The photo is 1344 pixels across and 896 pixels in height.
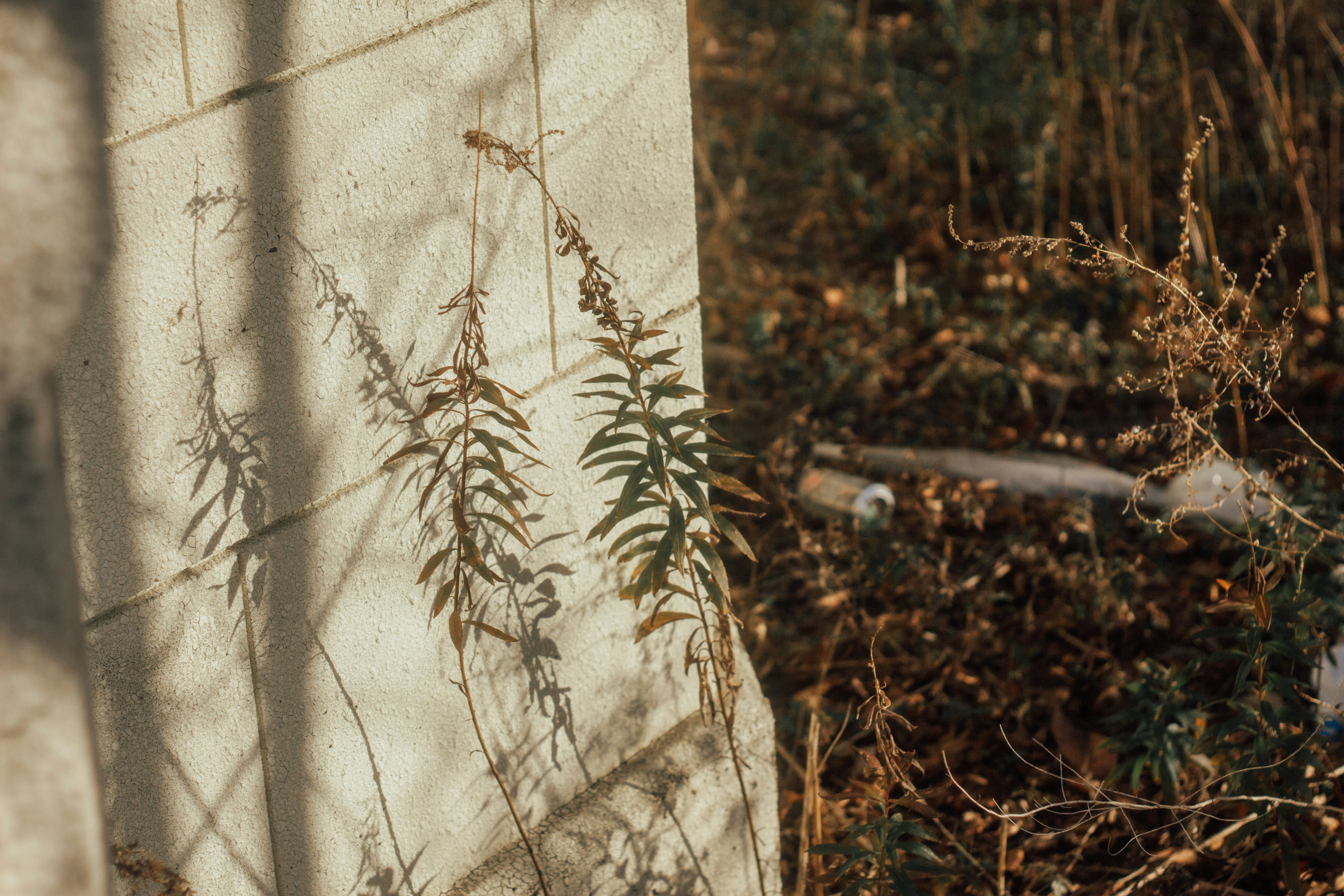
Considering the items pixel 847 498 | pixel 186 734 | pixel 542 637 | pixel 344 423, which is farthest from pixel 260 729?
pixel 847 498

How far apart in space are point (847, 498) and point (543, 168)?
6.55ft

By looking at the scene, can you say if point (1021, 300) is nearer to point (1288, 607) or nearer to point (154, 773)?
point (1288, 607)

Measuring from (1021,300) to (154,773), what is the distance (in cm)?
382

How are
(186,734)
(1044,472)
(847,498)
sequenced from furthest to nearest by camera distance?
(1044,472) < (847,498) < (186,734)

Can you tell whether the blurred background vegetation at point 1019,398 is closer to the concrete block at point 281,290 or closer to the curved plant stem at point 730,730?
the curved plant stem at point 730,730

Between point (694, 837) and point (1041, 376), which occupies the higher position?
point (1041, 376)

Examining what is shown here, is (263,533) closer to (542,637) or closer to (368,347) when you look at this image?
(368,347)

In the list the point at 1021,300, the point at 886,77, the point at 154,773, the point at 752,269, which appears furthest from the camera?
the point at 886,77

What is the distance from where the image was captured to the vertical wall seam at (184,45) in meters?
1.50

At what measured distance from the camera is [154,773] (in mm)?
1720

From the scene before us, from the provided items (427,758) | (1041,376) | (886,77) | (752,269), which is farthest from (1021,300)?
(427,758)

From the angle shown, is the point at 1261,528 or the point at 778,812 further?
the point at 778,812

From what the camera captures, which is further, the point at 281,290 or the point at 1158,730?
the point at 1158,730

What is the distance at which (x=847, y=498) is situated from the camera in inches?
149
